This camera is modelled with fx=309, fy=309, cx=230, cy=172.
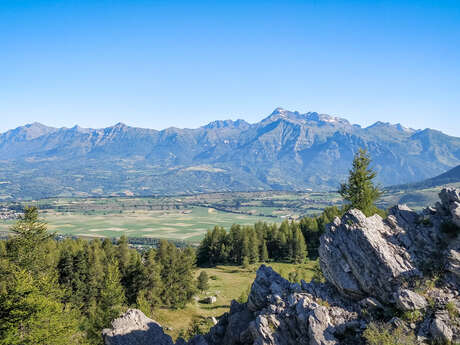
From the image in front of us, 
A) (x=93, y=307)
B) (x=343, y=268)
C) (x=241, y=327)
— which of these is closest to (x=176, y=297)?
(x=93, y=307)

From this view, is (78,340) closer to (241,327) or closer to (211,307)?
(241,327)

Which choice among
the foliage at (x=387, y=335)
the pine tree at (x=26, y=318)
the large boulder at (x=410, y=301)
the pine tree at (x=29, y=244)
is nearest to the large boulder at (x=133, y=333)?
the pine tree at (x=26, y=318)

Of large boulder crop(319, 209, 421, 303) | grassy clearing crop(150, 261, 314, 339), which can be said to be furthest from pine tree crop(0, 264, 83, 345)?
grassy clearing crop(150, 261, 314, 339)

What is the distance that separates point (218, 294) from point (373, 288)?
2405 inches

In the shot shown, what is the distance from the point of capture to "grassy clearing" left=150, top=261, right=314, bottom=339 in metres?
66.9

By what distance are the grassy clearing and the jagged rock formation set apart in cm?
3420

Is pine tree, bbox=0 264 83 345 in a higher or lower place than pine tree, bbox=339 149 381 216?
lower

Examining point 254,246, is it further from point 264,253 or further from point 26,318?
point 26,318

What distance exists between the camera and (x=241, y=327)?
114 feet

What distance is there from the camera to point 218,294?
82.6 meters

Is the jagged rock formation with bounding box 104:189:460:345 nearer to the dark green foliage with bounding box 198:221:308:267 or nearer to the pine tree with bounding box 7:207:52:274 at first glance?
the pine tree with bounding box 7:207:52:274

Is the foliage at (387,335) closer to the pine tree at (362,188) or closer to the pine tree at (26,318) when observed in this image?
the pine tree at (362,188)

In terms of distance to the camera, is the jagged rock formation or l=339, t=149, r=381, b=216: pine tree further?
l=339, t=149, r=381, b=216: pine tree

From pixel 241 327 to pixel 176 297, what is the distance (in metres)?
42.8
